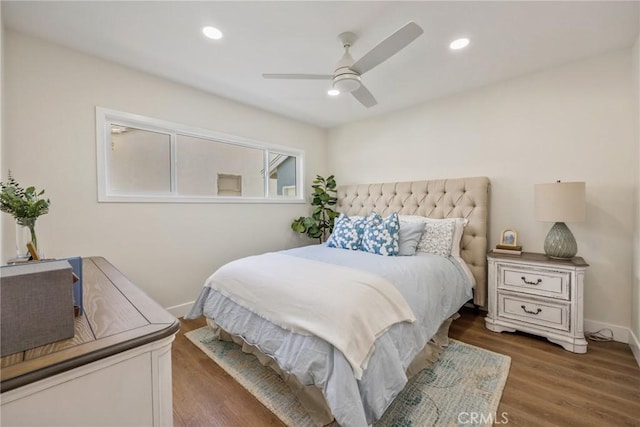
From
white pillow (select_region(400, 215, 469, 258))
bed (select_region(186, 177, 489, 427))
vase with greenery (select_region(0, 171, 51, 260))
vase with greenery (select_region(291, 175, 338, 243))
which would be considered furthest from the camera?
vase with greenery (select_region(291, 175, 338, 243))

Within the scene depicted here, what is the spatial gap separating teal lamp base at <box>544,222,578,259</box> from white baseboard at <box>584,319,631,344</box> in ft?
2.22

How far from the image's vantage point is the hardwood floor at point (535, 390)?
149cm

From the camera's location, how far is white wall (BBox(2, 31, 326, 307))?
203 cm

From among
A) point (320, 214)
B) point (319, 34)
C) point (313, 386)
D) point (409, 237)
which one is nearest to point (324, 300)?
point (313, 386)

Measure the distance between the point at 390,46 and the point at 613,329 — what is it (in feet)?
9.99

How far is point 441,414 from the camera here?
1.50 meters

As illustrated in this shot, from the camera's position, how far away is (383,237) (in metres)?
2.58

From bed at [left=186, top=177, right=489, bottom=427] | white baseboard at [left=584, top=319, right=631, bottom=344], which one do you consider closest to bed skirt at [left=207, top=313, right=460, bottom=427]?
bed at [left=186, top=177, right=489, bottom=427]

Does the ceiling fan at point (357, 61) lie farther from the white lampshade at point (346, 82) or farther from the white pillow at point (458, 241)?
the white pillow at point (458, 241)

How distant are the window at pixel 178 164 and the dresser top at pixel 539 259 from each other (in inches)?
105

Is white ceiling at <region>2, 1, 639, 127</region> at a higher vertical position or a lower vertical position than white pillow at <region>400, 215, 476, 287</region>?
higher

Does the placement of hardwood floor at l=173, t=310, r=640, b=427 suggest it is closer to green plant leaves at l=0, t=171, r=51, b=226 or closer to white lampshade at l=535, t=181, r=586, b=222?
white lampshade at l=535, t=181, r=586, b=222

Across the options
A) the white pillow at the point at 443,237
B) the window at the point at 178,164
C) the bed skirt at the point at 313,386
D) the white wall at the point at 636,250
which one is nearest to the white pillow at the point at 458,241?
the white pillow at the point at 443,237

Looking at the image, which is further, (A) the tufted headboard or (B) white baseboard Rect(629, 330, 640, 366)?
(A) the tufted headboard
